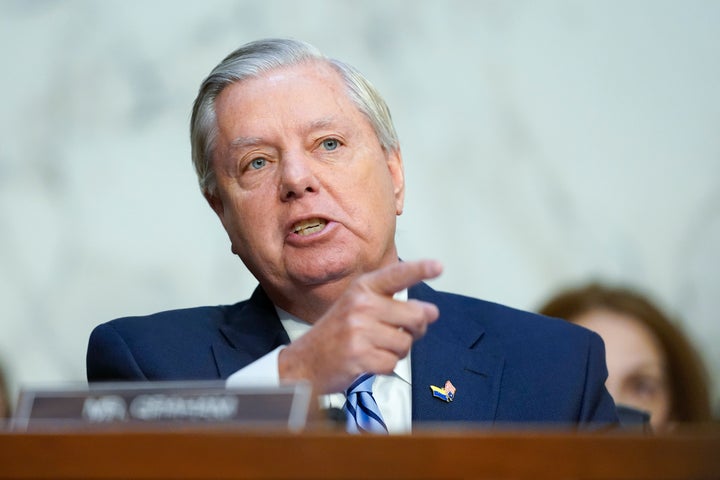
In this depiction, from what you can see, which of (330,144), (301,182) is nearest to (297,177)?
(301,182)

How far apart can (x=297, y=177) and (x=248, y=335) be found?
34 centimetres

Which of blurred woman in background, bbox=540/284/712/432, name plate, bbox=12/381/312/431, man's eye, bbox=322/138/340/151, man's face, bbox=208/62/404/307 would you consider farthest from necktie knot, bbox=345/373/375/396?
blurred woman in background, bbox=540/284/712/432

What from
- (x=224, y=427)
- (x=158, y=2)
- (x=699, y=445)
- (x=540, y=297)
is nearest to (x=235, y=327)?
(x=224, y=427)

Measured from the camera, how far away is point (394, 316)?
166 cm

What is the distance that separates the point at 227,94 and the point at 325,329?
2.71 ft

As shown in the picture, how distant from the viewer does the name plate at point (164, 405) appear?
124 cm

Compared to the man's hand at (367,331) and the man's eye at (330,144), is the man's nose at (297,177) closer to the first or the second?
the man's eye at (330,144)

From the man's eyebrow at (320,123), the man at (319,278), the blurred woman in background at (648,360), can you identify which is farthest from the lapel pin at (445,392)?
the blurred woman in background at (648,360)

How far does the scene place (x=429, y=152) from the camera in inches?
145

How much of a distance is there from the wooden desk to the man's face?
1.00 meters

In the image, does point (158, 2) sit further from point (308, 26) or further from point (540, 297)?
point (540, 297)

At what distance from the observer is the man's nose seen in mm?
2166

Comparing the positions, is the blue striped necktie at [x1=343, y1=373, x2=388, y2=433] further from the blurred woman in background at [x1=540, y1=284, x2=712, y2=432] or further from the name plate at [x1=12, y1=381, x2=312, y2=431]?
the blurred woman in background at [x1=540, y1=284, x2=712, y2=432]

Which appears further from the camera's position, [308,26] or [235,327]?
[308,26]
